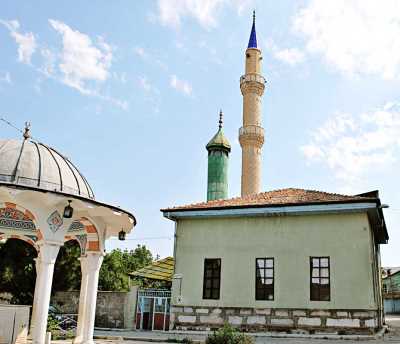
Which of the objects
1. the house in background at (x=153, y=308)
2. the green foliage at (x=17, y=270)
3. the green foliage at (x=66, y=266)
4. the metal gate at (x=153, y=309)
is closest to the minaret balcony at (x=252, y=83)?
the green foliage at (x=66, y=266)

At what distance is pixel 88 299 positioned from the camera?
10.3 meters

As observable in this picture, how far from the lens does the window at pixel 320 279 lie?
47.9ft

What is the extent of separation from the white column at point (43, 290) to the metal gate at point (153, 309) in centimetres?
824

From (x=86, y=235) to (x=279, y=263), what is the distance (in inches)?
275

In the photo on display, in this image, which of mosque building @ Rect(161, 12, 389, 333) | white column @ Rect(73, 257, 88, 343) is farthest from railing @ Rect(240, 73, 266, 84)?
white column @ Rect(73, 257, 88, 343)

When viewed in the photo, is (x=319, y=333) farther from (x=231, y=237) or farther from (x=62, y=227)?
(x=62, y=227)

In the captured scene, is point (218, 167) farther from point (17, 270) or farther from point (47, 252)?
point (47, 252)

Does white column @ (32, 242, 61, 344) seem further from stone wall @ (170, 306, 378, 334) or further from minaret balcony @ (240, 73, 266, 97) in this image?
minaret balcony @ (240, 73, 266, 97)

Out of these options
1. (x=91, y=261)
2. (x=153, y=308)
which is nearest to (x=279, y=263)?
(x=153, y=308)

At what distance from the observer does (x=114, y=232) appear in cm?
1115

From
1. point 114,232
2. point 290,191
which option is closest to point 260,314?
point 290,191

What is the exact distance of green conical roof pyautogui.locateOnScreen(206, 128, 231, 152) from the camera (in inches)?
1230

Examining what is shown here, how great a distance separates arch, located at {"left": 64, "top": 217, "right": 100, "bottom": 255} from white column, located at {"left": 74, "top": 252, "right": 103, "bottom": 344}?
0.50 ft

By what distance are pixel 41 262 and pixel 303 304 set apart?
28.3ft
